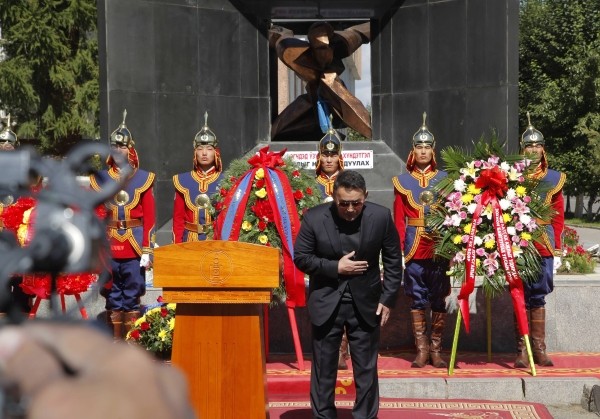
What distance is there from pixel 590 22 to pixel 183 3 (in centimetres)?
2631

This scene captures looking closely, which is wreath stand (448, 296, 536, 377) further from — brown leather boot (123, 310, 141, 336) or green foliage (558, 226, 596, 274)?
brown leather boot (123, 310, 141, 336)

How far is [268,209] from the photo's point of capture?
8.86 metres

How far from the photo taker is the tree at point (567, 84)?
35.5 metres

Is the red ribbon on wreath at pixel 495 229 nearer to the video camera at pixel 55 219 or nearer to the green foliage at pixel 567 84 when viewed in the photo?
the video camera at pixel 55 219

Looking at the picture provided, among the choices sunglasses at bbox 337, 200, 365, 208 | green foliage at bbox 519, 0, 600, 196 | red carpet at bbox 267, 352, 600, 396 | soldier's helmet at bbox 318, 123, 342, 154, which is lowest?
red carpet at bbox 267, 352, 600, 396

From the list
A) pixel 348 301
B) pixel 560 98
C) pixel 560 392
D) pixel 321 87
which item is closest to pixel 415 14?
pixel 321 87

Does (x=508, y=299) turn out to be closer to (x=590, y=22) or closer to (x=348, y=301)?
(x=348, y=301)

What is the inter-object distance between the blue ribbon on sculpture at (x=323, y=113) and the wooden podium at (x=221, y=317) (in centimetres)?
750

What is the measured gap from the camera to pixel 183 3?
43.3 ft

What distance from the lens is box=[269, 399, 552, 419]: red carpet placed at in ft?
25.4

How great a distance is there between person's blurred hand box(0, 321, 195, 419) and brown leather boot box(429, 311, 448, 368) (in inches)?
318

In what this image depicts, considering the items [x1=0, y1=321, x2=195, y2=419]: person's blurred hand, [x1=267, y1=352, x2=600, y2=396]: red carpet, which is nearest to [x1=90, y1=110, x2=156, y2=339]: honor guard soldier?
[x1=267, y1=352, x2=600, y2=396]: red carpet

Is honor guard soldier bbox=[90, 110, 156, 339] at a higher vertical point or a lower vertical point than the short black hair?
lower

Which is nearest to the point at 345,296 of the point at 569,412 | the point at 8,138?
the point at 569,412
